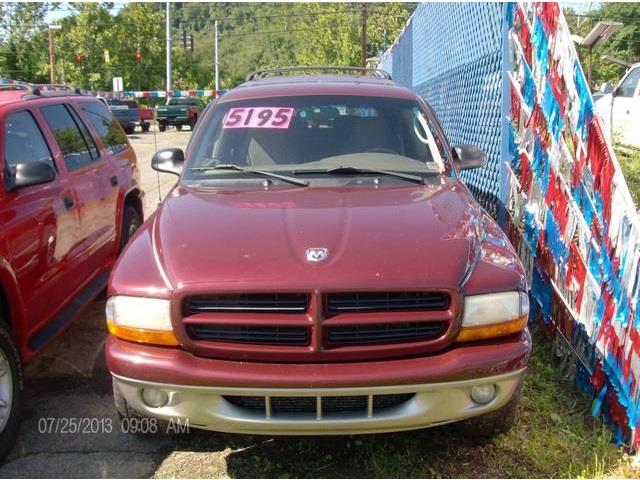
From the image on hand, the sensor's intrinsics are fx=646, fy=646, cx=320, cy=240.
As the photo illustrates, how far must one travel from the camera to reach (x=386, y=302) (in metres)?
2.67

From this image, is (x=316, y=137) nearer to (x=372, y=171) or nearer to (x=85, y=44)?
(x=372, y=171)

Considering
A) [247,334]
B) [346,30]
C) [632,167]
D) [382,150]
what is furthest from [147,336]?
[346,30]

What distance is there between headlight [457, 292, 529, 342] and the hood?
13cm

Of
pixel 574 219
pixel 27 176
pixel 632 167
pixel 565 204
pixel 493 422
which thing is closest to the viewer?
pixel 493 422

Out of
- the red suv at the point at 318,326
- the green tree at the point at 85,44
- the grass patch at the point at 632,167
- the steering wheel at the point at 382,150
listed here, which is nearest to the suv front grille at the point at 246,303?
the red suv at the point at 318,326

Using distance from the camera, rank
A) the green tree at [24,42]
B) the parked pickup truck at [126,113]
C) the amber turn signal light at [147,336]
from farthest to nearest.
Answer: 1. the green tree at [24,42]
2. the parked pickup truck at [126,113]
3. the amber turn signal light at [147,336]

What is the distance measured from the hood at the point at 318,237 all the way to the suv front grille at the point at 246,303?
0.21 ft

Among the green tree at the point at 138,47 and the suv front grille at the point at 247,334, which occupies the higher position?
the green tree at the point at 138,47

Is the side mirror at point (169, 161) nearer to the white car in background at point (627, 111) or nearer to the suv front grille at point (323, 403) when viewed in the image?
the suv front grille at point (323, 403)

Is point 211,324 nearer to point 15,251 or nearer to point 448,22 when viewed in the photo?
point 15,251

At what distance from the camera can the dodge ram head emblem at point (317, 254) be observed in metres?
2.72

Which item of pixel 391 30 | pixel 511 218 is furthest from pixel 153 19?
pixel 511 218

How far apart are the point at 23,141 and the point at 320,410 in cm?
265

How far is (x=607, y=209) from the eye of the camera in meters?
3.29
